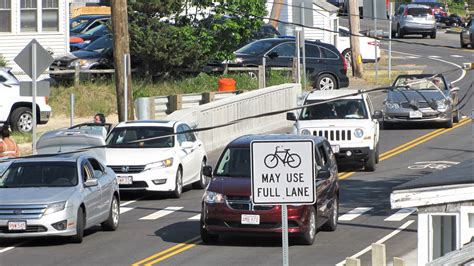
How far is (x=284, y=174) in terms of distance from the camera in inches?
485

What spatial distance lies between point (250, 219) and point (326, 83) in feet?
84.8

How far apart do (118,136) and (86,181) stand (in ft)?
19.8

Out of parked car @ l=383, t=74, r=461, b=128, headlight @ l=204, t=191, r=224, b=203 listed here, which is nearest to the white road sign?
headlight @ l=204, t=191, r=224, b=203

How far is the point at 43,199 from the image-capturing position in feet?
64.9

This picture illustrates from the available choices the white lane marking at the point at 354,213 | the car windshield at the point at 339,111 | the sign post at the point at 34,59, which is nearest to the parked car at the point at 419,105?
the car windshield at the point at 339,111

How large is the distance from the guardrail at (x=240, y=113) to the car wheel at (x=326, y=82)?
3.68 metres

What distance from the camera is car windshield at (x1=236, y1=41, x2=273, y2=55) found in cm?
4547

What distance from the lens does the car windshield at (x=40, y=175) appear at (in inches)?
808

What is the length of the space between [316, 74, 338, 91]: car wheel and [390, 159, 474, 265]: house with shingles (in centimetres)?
2818

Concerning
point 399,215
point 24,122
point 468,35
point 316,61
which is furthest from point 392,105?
point 468,35

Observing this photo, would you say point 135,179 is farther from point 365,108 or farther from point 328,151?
point 365,108

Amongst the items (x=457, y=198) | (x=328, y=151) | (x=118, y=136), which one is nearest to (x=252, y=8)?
(x=118, y=136)

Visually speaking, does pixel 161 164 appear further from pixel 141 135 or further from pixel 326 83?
pixel 326 83

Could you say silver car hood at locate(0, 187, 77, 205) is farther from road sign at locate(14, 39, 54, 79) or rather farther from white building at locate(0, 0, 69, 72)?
white building at locate(0, 0, 69, 72)
